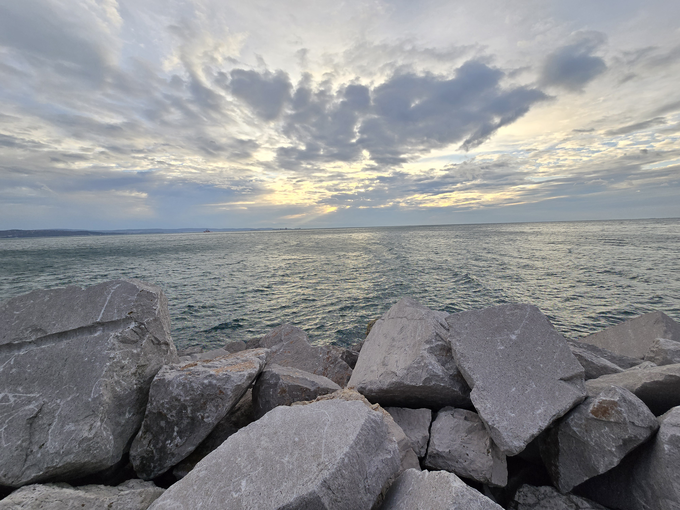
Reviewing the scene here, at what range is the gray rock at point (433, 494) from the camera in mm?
2855

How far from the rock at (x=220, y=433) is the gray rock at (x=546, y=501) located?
4587mm

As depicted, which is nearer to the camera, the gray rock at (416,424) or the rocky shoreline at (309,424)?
the rocky shoreline at (309,424)

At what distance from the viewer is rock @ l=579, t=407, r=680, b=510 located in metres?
3.92

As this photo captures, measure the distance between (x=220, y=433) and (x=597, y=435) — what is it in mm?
5845

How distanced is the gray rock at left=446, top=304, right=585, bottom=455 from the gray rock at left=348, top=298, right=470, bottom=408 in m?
0.47

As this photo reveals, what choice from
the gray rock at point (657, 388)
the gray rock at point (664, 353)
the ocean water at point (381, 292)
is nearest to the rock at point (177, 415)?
the gray rock at point (657, 388)

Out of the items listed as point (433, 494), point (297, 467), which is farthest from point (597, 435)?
point (297, 467)

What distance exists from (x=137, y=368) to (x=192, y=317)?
1689 cm

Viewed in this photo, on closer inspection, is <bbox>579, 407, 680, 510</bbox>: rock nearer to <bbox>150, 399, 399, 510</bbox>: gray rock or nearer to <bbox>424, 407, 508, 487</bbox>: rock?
<bbox>424, 407, 508, 487</bbox>: rock

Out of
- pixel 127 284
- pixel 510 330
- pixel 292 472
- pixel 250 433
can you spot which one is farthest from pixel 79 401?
pixel 510 330

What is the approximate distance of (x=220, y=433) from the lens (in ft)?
17.8

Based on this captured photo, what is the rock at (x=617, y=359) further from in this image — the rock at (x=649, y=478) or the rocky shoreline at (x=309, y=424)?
the rock at (x=649, y=478)

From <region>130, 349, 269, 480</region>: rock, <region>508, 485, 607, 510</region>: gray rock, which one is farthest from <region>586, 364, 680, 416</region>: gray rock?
<region>130, 349, 269, 480</region>: rock

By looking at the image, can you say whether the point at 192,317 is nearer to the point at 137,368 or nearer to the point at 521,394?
the point at 137,368
